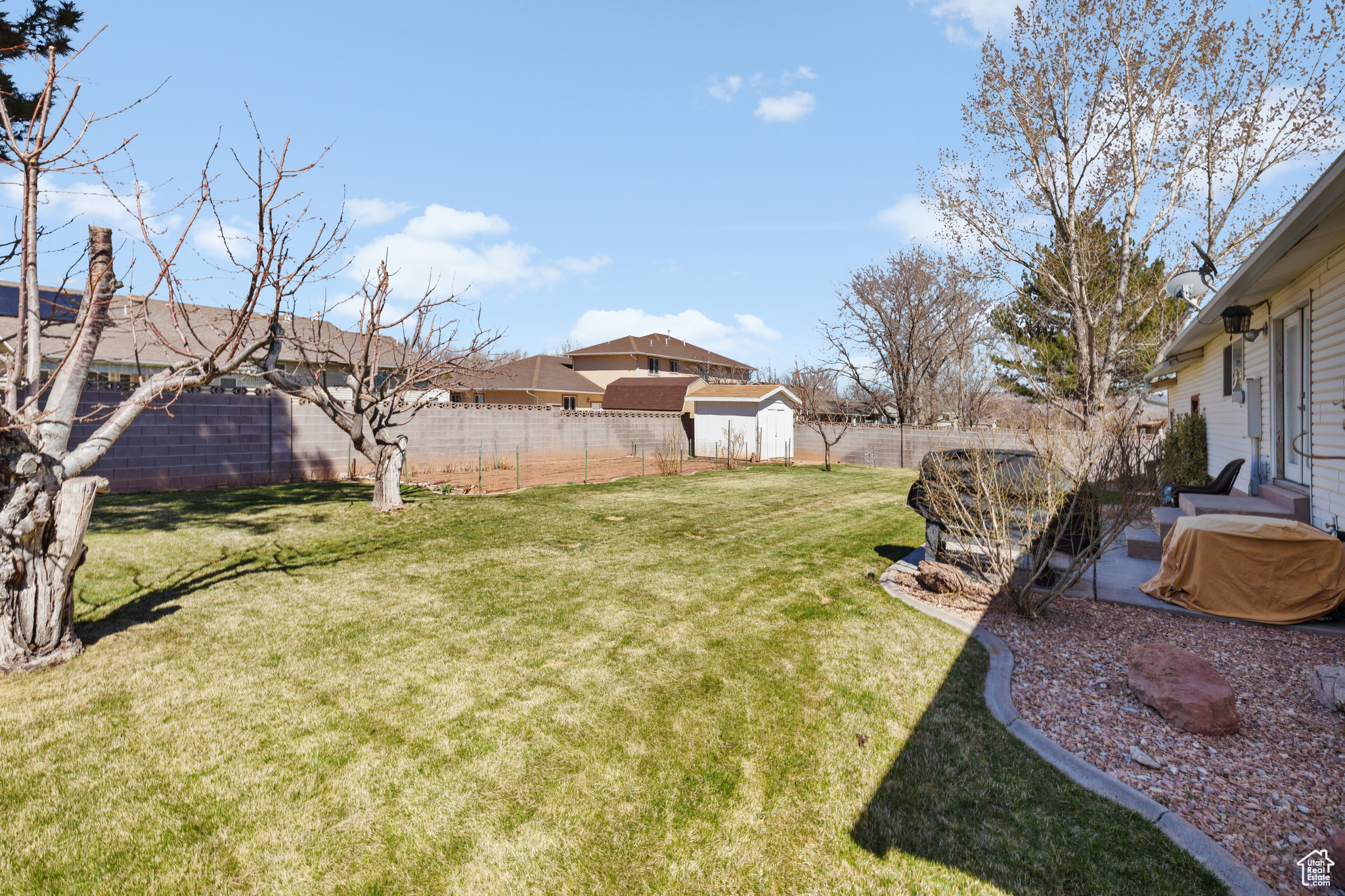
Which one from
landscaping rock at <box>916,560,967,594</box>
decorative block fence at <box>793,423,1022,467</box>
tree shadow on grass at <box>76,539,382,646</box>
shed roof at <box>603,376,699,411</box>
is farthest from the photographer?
shed roof at <box>603,376,699,411</box>

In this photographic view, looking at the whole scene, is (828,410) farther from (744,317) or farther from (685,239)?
(744,317)

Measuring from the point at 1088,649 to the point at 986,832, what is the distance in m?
2.83

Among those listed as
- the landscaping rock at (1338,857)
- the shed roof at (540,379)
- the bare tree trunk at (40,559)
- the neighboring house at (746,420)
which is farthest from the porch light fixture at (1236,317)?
the shed roof at (540,379)

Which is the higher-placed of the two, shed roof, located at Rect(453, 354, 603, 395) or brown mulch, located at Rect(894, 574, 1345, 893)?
shed roof, located at Rect(453, 354, 603, 395)

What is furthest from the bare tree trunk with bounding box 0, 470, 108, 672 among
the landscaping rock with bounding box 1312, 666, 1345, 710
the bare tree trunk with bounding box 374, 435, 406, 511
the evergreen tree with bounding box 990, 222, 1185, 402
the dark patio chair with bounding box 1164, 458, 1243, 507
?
the evergreen tree with bounding box 990, 222, 1185, 402

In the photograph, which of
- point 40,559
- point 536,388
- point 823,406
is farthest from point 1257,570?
point 536,388

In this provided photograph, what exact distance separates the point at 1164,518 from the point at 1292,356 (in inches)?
95.5

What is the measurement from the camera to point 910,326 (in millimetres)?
29750

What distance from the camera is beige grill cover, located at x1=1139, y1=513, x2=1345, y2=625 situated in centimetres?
550

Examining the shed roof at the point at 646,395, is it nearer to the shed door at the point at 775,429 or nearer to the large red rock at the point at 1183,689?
the shed door at the point at 775,429

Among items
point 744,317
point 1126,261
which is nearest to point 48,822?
point 1126,261

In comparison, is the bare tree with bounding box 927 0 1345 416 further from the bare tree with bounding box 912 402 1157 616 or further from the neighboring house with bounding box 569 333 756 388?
the neighboring house with bounding box 569 333 756 388

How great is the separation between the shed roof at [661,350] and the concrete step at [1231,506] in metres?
35.8
